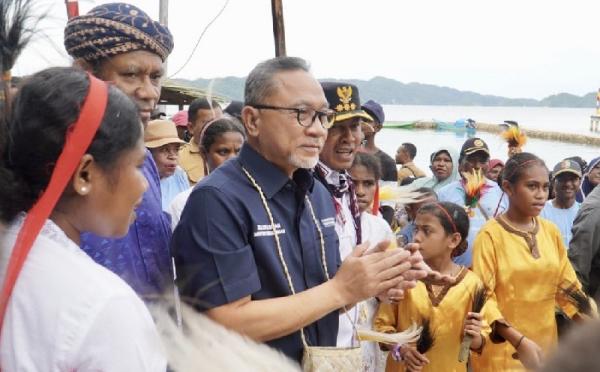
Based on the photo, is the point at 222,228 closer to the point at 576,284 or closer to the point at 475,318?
the point at 475,318

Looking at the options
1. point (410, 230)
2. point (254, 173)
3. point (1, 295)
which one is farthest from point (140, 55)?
point (410, 230)

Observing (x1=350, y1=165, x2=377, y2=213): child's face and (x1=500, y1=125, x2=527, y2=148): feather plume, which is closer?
(x1=350, y1=165, x2=377, y2=213): child's face

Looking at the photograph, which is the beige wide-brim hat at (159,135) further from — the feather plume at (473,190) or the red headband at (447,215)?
the feather plume at (473,190)

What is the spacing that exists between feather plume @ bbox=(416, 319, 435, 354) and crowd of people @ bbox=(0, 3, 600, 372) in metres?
0.01

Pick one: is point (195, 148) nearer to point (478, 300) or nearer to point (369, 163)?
point (369, 163)

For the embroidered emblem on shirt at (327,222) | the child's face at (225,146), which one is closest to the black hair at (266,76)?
the embroidered emblem on shirt at (327,222)

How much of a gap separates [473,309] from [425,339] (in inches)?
12.3

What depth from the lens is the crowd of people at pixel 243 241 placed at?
1.21 m

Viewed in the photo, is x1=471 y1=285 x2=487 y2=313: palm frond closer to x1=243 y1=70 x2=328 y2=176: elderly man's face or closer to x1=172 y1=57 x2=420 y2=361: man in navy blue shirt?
x1=172 y1=57 x2=420 y2=361: man in navy blue shirt

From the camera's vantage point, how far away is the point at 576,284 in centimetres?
355

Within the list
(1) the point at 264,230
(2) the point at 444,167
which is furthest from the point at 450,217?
(2) the point at 444,167

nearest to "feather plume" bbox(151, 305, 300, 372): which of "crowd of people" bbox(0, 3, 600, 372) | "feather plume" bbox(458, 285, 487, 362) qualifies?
"crowd of people" bbox(0, 3, 600, 372)

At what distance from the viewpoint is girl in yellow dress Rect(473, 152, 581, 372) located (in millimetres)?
3588

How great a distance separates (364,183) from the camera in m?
3.90
